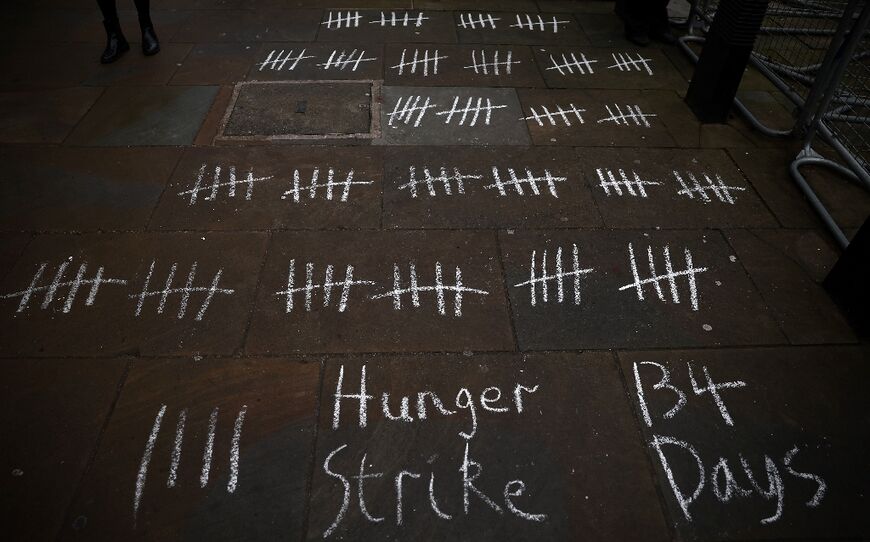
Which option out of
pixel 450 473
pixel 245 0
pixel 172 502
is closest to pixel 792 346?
pixel 450 473

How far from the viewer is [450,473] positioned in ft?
8.61

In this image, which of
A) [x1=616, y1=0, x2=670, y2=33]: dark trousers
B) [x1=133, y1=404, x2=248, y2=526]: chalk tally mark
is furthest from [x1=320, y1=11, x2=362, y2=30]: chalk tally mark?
[x1=133, y1=404, x2=248, y2=526]: chalk tally mark

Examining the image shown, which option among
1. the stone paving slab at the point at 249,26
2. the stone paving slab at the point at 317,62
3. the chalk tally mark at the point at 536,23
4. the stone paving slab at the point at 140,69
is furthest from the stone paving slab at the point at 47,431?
the chalk tally mark at the point at 536,23

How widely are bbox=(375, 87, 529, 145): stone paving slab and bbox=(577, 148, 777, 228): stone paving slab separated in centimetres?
81

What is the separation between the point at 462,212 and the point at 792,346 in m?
2.31

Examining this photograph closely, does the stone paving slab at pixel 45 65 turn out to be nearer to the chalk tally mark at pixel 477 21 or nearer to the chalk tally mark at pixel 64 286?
the chalk tally mark at pixel 64 286

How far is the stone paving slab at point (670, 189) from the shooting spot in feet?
13.5

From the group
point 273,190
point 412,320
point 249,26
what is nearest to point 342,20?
point 249,26

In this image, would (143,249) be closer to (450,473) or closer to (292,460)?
(292,460)

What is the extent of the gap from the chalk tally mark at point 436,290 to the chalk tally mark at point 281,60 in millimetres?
3599

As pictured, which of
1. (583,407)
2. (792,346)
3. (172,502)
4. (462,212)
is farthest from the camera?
(462,212)

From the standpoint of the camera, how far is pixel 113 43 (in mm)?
6062

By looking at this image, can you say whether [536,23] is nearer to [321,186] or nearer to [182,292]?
[321,186]

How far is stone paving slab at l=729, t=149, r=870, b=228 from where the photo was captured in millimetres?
4211
